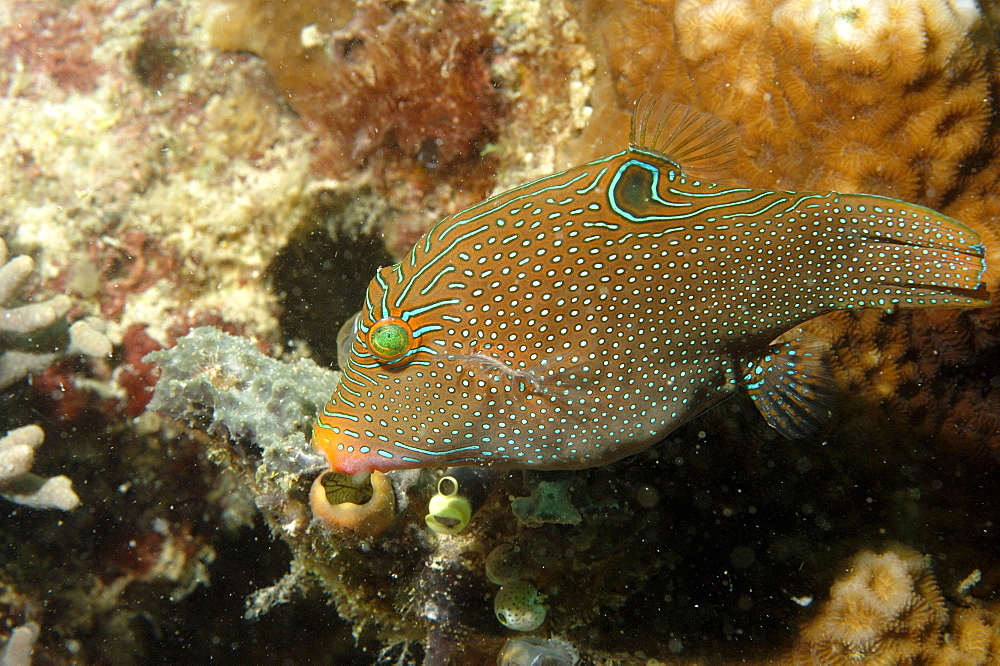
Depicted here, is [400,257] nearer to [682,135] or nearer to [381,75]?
[381,75]

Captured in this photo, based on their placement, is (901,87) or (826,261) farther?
(901,87)

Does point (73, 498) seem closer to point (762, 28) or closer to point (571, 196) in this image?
point (571, 196)

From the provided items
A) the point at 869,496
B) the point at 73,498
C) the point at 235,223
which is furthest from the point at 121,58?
the point at 869,496

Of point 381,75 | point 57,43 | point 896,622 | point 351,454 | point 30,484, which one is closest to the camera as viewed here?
point 351,454

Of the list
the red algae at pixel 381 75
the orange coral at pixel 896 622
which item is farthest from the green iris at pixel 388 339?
the orange coral at pixel 896 622

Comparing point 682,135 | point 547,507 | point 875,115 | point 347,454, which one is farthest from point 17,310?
point 875,115

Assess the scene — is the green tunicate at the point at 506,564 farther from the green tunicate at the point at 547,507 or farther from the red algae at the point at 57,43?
the red algae at the point at 57,43
